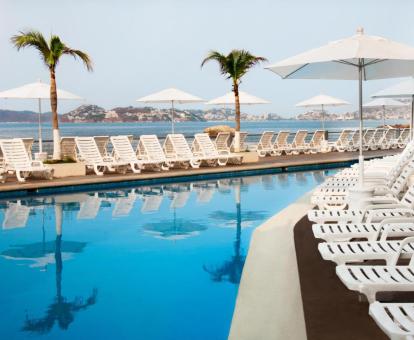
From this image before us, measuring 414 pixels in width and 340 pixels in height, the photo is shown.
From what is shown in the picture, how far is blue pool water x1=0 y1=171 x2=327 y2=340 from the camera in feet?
13.5

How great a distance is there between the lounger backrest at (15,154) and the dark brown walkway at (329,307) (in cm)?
815

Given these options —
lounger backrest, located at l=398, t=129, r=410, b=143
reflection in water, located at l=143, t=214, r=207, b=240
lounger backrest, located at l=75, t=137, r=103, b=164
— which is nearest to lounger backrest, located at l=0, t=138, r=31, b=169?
lounger backrest, located at l=75, t=137, r=103, b=164

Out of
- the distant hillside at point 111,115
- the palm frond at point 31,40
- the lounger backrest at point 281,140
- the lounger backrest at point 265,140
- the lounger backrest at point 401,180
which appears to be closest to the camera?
the lounger backrest at point 401,180

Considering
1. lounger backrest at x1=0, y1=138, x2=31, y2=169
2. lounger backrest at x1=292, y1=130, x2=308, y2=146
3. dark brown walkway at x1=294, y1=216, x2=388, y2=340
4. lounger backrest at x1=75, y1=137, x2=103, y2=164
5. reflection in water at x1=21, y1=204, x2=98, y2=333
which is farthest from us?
lounger backrest at x1=292, y1=130, x2=308, y2=146

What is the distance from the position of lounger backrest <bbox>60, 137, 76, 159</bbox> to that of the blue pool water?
9.71 feet

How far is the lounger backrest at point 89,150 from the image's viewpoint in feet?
42.3

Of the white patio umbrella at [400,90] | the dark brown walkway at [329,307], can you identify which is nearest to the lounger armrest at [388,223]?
the dark brown walkway at [329,307]

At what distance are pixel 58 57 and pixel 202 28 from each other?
30.5 metres

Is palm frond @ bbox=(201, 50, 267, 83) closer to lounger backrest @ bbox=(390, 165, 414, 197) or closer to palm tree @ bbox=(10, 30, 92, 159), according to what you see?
palm tree @ bbox=(10, 30, 92, 159)

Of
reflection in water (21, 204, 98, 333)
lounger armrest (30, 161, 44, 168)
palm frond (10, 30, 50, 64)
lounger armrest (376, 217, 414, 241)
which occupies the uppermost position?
palm frond (10, 30, 50, 64)

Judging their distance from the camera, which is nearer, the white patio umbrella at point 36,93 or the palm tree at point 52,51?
the palm tree at point 52,51

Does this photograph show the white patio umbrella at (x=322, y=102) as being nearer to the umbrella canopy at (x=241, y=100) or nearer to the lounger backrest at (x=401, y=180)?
the umbrella canopy at (x=241, y=100)

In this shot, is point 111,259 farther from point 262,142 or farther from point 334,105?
point 334,105

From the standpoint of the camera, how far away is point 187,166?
14445 mm
